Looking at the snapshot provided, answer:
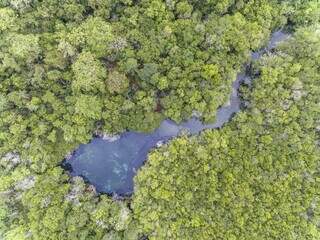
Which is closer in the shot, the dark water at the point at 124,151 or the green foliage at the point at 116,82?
the green foliage at the point at 116,82

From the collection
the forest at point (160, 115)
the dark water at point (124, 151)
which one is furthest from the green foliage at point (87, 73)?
the dark water at point (124, 151)

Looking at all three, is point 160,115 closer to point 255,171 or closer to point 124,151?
point 124,151

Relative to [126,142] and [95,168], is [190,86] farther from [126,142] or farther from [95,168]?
[95,168]

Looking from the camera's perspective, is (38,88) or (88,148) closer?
(38,88)

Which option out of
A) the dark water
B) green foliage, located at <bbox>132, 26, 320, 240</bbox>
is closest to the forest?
green foliage, located at <bbox>132, 26, 320, 240</bbox>

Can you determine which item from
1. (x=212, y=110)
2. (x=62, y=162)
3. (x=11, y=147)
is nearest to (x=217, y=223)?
(x=212, y=110)

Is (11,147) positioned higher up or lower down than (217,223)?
higher up

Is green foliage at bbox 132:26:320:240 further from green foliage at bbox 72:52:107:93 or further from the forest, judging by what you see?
green foliage at bbox 72:52:107:93

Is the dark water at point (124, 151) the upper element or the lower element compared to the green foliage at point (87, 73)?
lower

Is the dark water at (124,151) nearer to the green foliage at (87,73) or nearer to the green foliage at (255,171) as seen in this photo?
the green foliage at (255,171)
